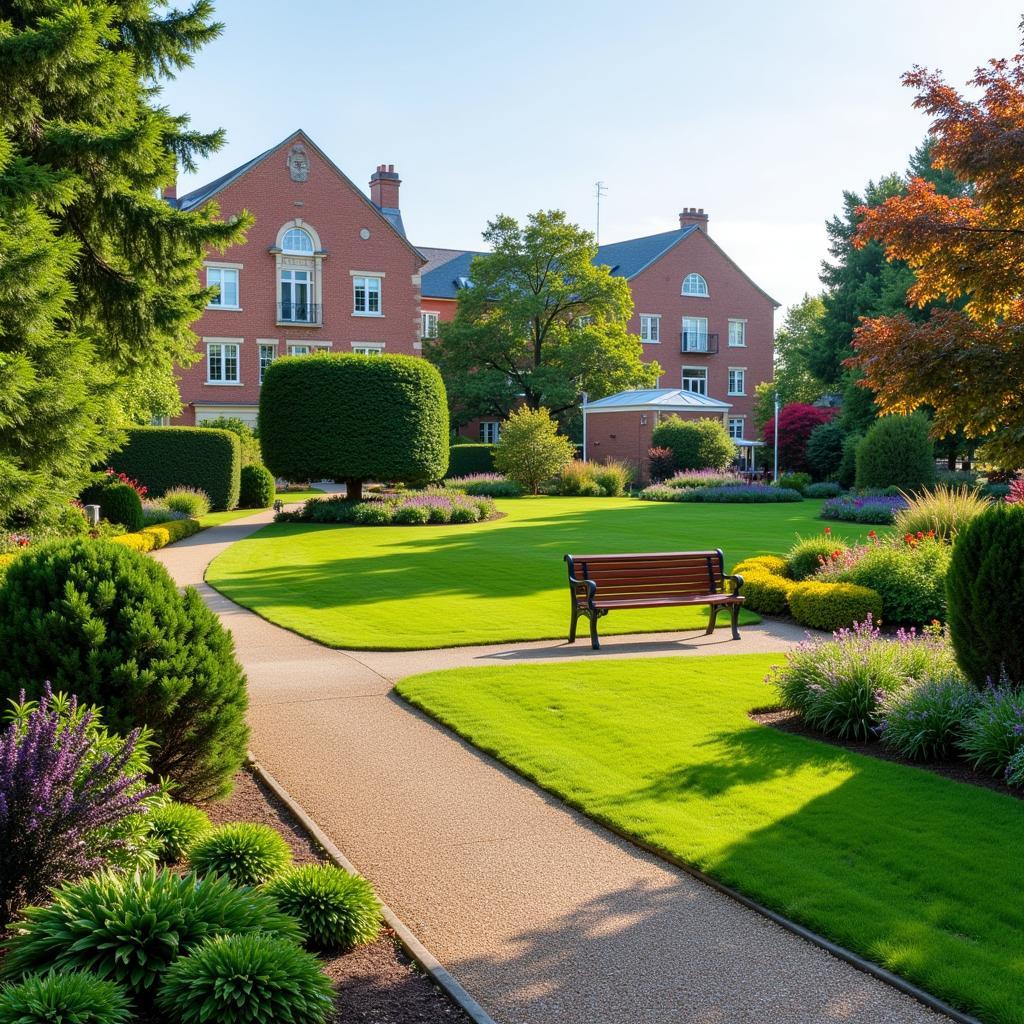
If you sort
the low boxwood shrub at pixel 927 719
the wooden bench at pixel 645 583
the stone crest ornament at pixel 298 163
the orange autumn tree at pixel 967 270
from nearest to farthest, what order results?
the low boxwood shrub at pixel 927 719 < the orange autumn tree at pixel 967 270 < the wooden bench at pixel 645 583 < the stone crest ornament at pixel 298 163

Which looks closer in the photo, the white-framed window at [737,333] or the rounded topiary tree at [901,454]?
the rounded topiary tree at [901,454]

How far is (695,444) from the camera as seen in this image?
148 feet

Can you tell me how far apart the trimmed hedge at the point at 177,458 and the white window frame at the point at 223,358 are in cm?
1669

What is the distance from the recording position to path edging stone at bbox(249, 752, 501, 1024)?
12.2 feet

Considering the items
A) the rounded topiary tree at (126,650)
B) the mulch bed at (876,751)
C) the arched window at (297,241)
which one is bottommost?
the mulch bed at (876,751)

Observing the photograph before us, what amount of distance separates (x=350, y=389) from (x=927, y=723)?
74.1 feet

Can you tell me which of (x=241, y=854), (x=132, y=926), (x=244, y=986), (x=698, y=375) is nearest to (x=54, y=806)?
(x=132, y=926)

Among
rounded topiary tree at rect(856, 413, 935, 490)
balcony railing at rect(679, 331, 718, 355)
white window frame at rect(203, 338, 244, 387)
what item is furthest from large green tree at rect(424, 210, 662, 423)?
rounded topiary tree at rect(856, 413, 935, 490)

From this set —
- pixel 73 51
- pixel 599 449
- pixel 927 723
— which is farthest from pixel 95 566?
pixel 599 449

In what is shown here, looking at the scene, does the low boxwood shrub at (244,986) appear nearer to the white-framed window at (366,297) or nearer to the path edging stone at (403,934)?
the path edging stone at (403,934)

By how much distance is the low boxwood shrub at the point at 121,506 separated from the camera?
890 inches

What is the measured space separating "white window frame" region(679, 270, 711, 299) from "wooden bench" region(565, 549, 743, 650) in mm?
54629

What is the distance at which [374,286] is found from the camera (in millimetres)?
51531

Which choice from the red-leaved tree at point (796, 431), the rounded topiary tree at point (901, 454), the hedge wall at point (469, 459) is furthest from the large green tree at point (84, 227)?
the red-leaved tree at point (796, 431)
